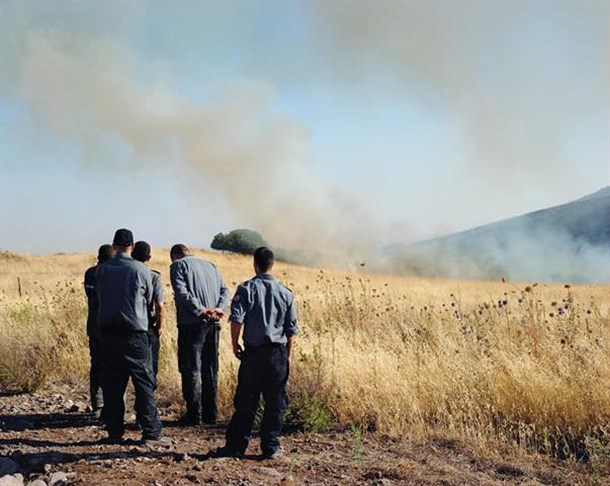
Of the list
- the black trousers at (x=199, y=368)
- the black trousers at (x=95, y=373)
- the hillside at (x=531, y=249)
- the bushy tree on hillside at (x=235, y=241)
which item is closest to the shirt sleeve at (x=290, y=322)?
the black trousers at (x=199, y=368)

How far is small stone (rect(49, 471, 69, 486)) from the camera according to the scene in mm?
4898

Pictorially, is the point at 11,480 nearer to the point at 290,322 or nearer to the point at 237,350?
the point at 237,350

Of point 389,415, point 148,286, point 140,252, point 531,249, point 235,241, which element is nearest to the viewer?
point 148,286

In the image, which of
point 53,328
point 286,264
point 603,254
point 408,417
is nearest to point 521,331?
point 408,417

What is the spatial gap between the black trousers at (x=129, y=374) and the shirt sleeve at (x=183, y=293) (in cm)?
75

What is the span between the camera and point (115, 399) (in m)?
6.00

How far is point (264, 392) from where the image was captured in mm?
5441

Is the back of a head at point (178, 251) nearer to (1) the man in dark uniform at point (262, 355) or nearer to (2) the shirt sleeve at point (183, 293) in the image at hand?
(2) the shirt sleeve at point (183, 293)

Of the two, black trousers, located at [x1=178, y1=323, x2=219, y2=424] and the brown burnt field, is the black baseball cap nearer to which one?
black trousers, located at [x1=178, y1=323, x2=219, y2=424]

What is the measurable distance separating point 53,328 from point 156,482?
6623 millimetres

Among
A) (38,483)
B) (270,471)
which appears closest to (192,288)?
(270,471)

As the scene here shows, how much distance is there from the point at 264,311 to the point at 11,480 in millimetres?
2283

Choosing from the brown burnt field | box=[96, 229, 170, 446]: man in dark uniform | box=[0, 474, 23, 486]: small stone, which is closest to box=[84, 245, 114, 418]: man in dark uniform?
the brown burnt field

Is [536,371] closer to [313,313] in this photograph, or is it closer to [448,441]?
[448,441]
